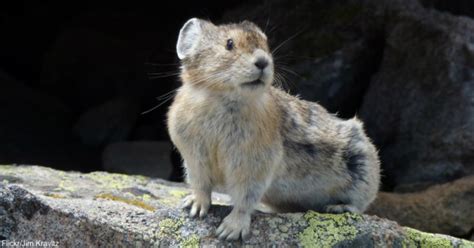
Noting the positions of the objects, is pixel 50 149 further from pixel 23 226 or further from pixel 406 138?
pixel 23 226

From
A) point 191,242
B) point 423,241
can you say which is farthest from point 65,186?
point 423,241

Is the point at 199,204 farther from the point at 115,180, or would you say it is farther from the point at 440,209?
the point at 440,209

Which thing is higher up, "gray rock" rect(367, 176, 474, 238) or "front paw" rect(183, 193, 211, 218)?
"front paw" rect(183, 193, 211, 218)

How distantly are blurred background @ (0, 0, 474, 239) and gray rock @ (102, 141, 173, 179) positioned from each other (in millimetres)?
22

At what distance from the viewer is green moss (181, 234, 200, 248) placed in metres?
6.53

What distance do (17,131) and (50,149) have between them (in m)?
0.64

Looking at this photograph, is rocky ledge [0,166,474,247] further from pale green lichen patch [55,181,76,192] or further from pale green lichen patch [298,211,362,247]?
pale green lichen patch [55,181,76,192]

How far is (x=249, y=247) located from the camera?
6594 millimetres

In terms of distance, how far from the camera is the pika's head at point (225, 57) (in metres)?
6.50

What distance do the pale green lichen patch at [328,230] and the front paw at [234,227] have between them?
470mm

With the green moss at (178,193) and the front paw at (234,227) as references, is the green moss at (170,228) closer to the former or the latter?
the front paw at (234,227)

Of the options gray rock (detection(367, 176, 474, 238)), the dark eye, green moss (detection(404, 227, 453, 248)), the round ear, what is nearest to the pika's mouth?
the dark eye

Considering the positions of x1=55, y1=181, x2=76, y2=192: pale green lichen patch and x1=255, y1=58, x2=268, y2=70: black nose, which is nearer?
x1=255, y1=58, x2=268, y2=70: black nose

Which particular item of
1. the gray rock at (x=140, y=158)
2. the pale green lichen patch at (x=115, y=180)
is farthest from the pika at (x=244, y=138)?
the gray rock at (x=140, y=158)
